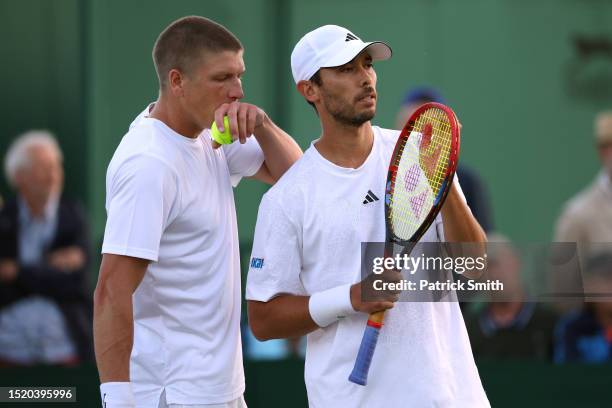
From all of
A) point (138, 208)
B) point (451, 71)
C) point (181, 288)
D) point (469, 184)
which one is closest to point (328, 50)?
point (138, 208)

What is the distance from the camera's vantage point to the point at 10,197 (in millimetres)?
7910

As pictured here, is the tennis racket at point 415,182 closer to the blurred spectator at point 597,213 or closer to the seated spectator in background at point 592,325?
the seated spectator in background at point 592,325

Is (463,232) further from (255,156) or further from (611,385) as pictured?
(611,385)

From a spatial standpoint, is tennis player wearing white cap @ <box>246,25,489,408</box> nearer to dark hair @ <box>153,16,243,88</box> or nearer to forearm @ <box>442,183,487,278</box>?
forearm @ <box>442,183,487,278</box>

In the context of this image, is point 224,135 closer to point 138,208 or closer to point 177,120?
point 177,120

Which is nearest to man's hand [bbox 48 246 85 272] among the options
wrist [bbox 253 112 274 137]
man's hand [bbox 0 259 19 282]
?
man's hand [bbox 0 259 19 282]

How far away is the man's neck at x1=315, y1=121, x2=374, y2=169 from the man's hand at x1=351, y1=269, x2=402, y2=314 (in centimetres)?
45

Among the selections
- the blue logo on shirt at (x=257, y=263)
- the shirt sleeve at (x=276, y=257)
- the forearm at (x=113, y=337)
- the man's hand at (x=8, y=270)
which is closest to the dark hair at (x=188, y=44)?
the shirt sleeve at (x=276, y=257)

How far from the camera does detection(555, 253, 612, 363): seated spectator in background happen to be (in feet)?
21.7

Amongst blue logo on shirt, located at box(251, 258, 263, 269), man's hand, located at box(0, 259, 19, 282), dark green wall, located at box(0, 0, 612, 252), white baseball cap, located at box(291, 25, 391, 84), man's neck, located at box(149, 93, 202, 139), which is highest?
dark green wall, located at box(0, 0, 612, 252)

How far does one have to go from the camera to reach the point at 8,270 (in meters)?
7.35

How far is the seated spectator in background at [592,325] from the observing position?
662 cm

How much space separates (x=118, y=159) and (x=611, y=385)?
9.81 ft

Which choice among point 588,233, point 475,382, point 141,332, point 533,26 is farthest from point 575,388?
point 533,26
